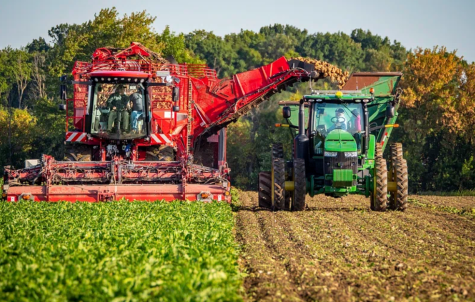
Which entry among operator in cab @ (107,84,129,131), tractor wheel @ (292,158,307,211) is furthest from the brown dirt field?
operator in cab @ (107,84,129,131)

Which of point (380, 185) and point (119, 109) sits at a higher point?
point (119, 109)

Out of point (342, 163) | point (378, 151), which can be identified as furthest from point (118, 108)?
point (378, 151)

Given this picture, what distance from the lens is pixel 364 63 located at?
87875mm

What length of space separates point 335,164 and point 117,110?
6023mm

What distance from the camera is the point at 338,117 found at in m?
16.1

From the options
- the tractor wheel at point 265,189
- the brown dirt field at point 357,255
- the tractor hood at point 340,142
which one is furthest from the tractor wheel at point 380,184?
the tractor wheel at point 265,189

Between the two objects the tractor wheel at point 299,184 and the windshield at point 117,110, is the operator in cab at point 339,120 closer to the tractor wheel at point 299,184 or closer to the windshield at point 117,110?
the tractor wheel at point 299,184

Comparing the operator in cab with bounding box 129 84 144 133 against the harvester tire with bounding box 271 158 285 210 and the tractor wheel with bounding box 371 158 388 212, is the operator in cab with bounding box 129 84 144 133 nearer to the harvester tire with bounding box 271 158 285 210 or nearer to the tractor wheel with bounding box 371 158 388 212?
the harvester tire with bounding box 271 158 285 210

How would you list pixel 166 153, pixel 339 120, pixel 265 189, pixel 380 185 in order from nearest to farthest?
pixel 380 185
pixel 339 120
pixel 265 189
pixel 166 153

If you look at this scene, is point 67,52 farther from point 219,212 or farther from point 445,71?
point 219,212

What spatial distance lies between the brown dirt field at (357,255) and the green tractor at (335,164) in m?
0.45

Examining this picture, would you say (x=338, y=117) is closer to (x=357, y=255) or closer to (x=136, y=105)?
(x=136, y=105)

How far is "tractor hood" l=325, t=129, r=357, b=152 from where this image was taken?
49.9 feet

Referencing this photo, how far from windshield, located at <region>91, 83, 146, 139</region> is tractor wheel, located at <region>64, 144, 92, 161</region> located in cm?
105
